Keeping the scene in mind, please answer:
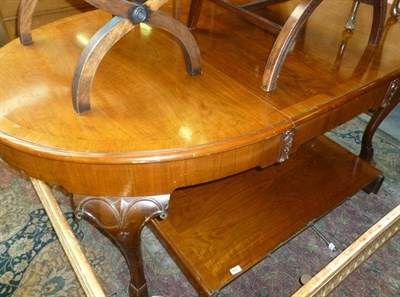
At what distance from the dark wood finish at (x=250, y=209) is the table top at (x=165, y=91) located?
41 cm

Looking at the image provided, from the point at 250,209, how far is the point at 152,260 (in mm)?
385

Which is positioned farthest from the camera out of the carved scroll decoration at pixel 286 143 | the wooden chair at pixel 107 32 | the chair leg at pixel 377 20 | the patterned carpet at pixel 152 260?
the patterned carpet at pixel 152 260

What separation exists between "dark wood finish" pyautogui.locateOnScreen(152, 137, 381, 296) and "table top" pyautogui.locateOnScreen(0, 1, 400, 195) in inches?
16.2

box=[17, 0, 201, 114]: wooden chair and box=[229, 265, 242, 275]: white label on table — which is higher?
box=[17, 0, 201, 114]: wooden chair

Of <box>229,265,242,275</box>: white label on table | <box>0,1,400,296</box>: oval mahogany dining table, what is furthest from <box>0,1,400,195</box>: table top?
<box>229,265,242,275</box>: white label on table

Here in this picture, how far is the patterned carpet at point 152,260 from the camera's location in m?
1.09

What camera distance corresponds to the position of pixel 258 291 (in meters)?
1.10

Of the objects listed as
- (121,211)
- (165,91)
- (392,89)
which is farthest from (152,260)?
(392,89)

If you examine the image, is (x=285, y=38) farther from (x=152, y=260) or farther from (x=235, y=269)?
(x=152, y=260)

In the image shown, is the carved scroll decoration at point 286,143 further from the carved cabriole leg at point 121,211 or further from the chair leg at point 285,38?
the carved cabriole leg at point 121,211

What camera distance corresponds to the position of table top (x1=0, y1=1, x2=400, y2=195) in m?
0.60

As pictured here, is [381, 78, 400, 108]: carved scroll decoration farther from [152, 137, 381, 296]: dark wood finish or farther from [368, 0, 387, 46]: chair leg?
[152, 137, 381, 296]: dark wood finish

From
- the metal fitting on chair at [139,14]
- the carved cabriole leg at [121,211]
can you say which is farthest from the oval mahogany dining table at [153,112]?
the metal fitting on chair at [139,14]

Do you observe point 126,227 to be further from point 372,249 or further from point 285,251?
point 285,251
